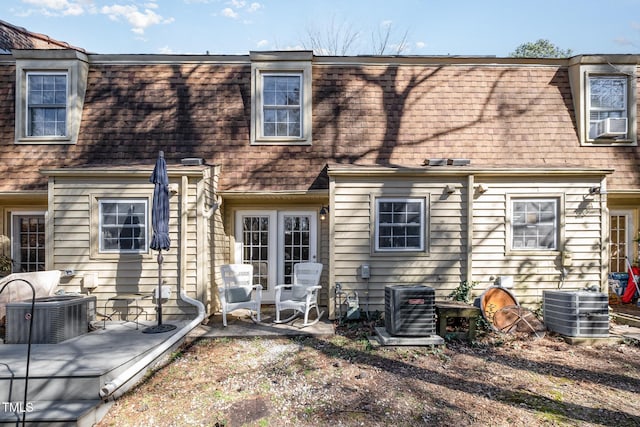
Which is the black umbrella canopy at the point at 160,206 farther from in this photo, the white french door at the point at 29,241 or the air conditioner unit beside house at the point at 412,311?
the white french door at the point at 29,241

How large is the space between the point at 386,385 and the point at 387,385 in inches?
0.4

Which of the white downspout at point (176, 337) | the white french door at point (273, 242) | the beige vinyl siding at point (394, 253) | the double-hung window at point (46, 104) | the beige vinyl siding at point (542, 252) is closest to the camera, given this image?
the white downspout at point (176, 337)

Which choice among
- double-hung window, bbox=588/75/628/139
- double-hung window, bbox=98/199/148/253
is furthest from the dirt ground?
double-hung window, bbox=588/75/628/139

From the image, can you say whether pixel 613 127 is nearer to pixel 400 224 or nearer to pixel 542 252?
pixel 542 252

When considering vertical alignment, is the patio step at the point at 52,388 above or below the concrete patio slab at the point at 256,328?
above

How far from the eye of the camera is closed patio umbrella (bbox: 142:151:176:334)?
5871 millimetres

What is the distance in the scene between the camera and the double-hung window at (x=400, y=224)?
704cm

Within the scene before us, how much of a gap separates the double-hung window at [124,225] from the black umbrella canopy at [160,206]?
84 centimetres

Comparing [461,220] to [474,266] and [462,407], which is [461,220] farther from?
[462,407]

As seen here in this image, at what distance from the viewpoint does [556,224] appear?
7129 mm

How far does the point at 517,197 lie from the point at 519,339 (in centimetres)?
256

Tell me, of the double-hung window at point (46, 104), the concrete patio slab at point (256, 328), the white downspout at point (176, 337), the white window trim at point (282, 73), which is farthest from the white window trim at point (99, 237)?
the white window trim at point (282, 73)

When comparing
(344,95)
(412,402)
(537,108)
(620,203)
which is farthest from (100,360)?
(620,203)

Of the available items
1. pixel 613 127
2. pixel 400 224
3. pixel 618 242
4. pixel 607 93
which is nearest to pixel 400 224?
pixel 400 224
